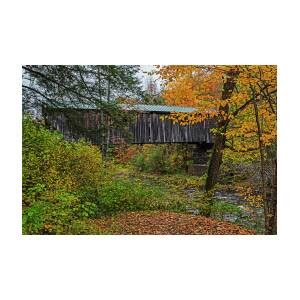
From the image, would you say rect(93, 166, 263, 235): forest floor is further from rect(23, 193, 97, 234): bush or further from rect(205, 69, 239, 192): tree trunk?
rect(23, 193, 97, 234): bush

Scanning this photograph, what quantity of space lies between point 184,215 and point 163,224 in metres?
0.25

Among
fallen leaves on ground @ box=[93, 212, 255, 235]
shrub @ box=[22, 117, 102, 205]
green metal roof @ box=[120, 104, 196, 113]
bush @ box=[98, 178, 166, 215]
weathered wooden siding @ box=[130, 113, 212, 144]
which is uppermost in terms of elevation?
green metal roof @ box=[120, 104, 196, 113]

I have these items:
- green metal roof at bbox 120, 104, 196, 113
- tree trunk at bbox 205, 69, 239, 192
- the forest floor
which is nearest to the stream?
the forest floor

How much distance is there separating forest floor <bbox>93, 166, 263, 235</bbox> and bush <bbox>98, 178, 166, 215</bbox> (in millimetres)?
51

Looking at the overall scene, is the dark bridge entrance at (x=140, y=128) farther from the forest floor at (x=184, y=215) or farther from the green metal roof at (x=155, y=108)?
the forest floor at (x=184, y=215)

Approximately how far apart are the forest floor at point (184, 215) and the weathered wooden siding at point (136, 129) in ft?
1.15

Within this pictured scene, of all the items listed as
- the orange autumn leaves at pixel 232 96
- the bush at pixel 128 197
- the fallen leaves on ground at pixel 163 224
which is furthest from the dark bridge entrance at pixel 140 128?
the fallen leaves on ground at pixel 163 224

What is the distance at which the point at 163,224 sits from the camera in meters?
5.54

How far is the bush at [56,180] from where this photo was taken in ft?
17.8

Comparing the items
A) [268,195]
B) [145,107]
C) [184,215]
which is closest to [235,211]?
[268,195]

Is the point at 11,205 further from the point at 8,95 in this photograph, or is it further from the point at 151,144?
the point at 151,144

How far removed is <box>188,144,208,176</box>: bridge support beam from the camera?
5.70 meters
